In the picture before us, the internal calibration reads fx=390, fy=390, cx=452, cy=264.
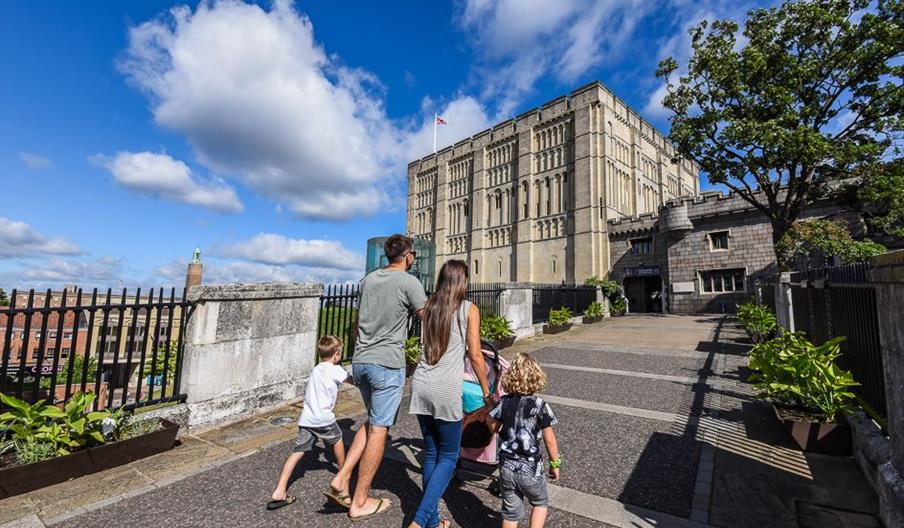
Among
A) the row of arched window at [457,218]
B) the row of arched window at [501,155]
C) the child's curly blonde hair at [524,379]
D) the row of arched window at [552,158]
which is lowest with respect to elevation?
the child's curly blonde hair at [524,379]

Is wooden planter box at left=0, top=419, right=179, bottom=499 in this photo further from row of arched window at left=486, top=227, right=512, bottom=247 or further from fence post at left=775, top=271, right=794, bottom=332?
row of arched window at left=486, top=227, right=512, bottom=247

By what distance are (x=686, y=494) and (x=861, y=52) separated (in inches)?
782

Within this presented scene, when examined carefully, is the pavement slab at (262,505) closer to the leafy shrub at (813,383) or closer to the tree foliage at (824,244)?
the leafy shrub at (813,383)

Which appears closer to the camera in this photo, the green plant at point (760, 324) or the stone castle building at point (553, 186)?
the green plant at point (760, 324)

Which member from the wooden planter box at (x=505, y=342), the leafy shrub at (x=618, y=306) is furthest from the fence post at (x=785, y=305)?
the leafy shrub at (x=618, y=306)

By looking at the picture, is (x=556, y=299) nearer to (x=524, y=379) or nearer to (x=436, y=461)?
(x=524, y=379)

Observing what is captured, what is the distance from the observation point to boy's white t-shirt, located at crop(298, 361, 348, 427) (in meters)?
3.26

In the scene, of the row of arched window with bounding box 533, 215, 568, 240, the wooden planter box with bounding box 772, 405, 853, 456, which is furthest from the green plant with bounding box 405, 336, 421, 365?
the row of arched window with bounding box 533, 215, 568, 240

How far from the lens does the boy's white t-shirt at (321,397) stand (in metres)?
3.26

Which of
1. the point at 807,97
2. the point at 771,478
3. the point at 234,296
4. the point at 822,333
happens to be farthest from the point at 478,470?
the point at 807,97

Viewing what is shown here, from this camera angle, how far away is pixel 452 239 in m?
51.3

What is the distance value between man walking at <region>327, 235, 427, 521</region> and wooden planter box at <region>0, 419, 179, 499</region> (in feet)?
7.85

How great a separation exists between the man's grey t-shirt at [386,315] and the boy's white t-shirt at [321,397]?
0.49 metres

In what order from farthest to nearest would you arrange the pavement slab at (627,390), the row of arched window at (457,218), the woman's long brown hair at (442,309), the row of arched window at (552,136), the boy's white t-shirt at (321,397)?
the row of arched window at (457,218), the row of arched window at (552,136), the pavement slab at (627,390), the boy's white t-shirt at (321,397), the woman's long brown hair at (442,309)
